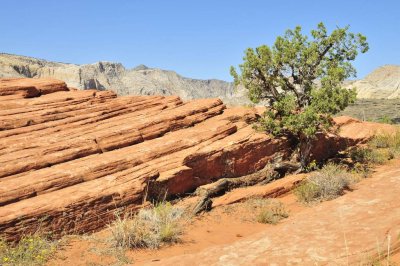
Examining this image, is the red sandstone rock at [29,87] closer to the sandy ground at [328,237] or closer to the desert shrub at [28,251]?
the desert shrub at [28,251]

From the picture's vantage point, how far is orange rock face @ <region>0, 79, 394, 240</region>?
10102 mm

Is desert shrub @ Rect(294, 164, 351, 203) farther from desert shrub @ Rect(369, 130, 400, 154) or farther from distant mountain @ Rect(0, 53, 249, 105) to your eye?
distant mountain @ Rect(0, 53, 249, 105)

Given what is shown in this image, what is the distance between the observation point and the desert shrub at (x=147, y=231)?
9.00 meters

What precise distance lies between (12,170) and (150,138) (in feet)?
15.9

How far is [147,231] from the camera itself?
30.6ft

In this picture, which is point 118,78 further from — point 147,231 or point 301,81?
point 147,231

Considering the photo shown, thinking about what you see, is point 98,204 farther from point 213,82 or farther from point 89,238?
point 213,82

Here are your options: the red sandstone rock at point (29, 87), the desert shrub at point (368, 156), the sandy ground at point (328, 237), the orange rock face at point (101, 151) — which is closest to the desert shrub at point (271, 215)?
the orange rock face at point (101, 151)

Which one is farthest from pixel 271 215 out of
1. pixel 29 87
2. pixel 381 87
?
pixel 381 87

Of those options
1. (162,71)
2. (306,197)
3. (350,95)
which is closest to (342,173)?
(306,197)

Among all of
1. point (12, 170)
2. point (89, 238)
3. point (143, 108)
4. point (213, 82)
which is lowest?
point (89, 238)

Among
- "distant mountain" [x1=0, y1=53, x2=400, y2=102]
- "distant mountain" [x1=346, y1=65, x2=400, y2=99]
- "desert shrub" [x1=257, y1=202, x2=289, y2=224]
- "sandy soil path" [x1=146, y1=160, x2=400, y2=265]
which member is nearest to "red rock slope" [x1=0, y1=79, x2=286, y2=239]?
"desert shrub" [x1=257, y1=202, x2=289, y2=224]

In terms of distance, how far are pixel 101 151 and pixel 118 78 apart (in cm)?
11864

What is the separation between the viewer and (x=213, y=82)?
185375 mm
